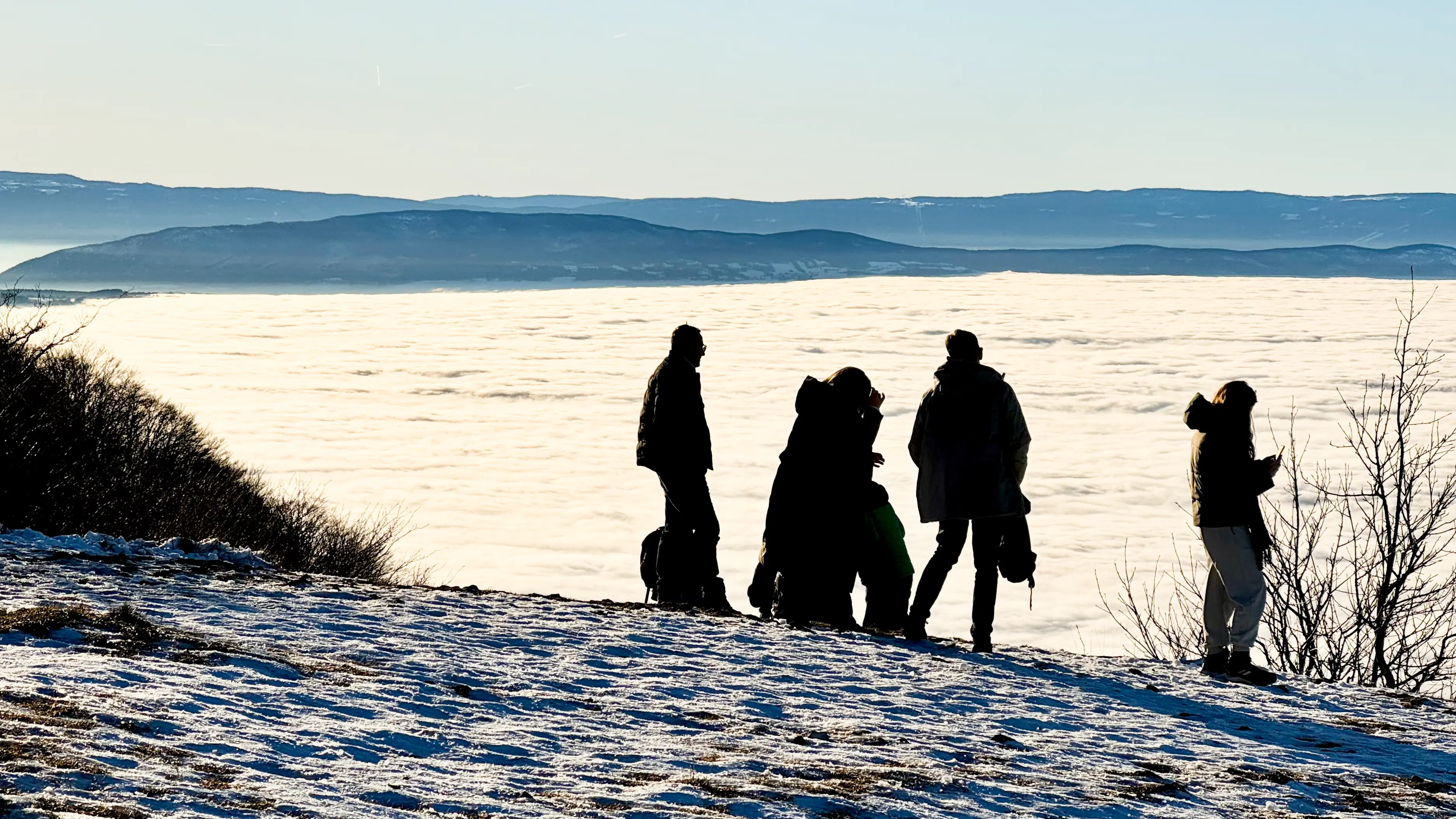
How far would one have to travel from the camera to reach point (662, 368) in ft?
25.8

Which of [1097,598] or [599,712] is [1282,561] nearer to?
[599,712]

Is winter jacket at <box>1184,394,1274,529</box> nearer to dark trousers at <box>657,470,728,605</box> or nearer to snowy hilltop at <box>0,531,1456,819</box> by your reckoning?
snowy hilltop at <box>0,531,1456,819</box>

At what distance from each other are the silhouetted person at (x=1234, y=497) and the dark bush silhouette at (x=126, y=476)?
8.02m

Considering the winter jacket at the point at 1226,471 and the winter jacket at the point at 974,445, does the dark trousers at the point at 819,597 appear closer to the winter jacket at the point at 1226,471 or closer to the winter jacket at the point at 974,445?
the winter jacket at the point at 974,445

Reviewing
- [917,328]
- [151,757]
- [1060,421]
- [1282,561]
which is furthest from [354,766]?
[917,328]

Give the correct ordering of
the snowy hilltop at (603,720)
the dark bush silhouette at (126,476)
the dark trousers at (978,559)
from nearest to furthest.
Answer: the snowy hilltop at (603,720) → the dark trousers at (978,559) → the dark bush silhouette at (126,476)

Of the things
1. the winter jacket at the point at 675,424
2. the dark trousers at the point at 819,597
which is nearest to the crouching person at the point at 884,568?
the dark trousers at the point at 819,597

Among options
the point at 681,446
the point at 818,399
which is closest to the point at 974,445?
the point at 818,399

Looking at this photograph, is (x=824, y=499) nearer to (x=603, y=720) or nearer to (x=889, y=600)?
(x=889, y=600)

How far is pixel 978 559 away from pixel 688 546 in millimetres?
1970

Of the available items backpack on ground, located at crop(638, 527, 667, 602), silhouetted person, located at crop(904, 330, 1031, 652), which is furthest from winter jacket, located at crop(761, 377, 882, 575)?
backpack on ground, located at crop(638, 527, 667, 602)

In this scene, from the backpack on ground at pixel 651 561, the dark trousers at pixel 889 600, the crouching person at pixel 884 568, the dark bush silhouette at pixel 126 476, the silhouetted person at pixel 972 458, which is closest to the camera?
the silhouetted person at pixel 972 458

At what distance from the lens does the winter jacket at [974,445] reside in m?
7.08

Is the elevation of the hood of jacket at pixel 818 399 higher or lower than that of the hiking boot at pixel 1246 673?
higher
